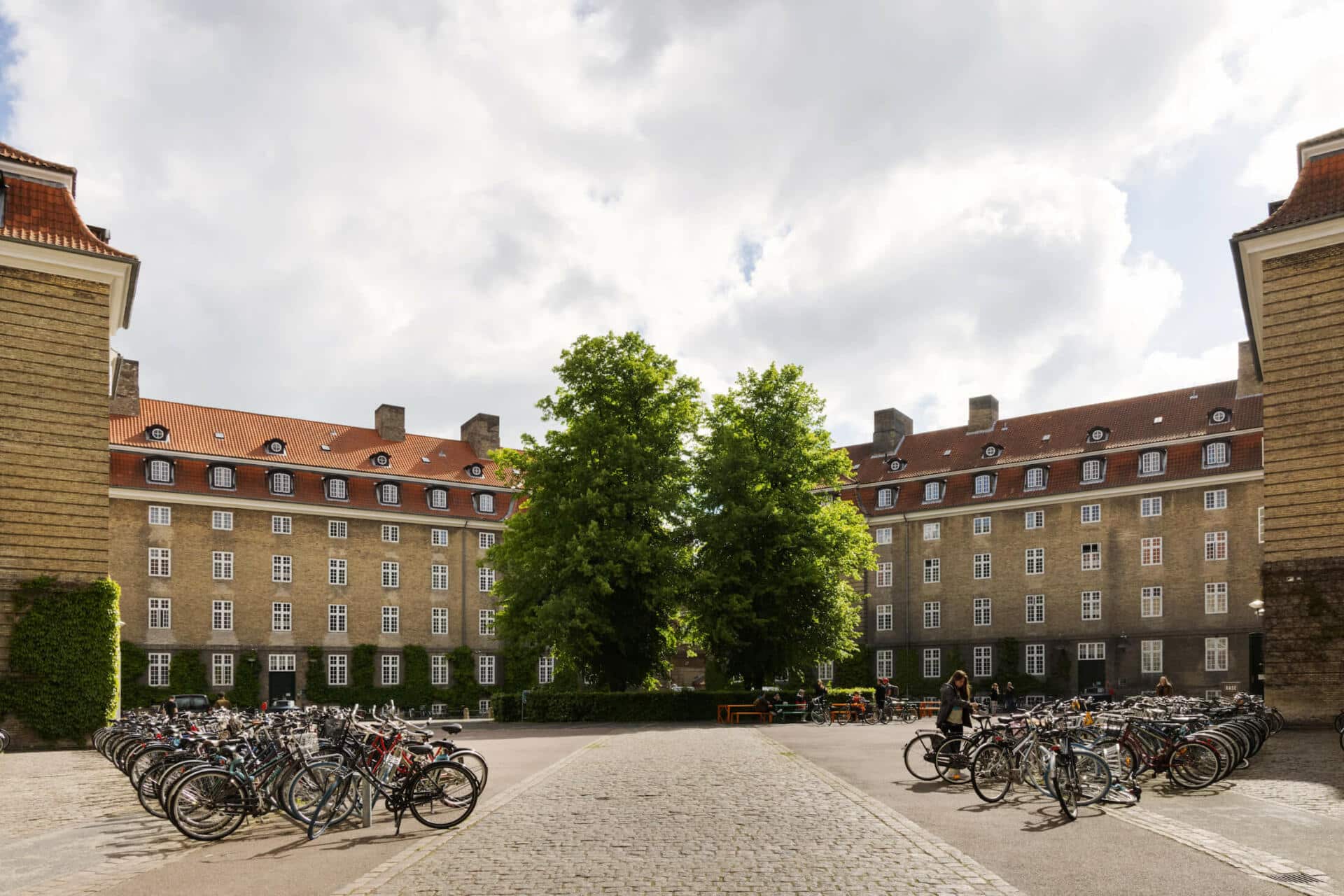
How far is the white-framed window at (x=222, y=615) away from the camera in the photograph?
5312 centimetres

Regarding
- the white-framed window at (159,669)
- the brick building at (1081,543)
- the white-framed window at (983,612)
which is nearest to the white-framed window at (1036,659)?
the brick building at (1081,543)

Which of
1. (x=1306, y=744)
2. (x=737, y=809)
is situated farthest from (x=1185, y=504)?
(x=737, y=809)

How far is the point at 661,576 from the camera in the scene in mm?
41156

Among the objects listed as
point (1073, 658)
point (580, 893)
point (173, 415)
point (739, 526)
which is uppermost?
point (173, 415)

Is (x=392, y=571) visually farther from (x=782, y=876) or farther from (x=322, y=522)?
(x=782, y=876)

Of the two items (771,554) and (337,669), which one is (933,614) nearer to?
(771,554)

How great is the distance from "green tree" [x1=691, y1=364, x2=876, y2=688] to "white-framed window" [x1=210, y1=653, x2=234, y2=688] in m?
23.2

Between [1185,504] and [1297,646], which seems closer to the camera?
[1297,646]

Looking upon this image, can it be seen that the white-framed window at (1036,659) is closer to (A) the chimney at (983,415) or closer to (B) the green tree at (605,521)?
(A) the chimney at (983,415)

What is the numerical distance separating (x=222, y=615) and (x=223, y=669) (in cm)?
236

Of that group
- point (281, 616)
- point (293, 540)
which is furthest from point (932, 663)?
point (293, 540)

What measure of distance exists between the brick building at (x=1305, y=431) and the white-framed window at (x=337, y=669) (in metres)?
41.8

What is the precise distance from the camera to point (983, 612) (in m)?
58.4

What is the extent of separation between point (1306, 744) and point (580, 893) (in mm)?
17947
